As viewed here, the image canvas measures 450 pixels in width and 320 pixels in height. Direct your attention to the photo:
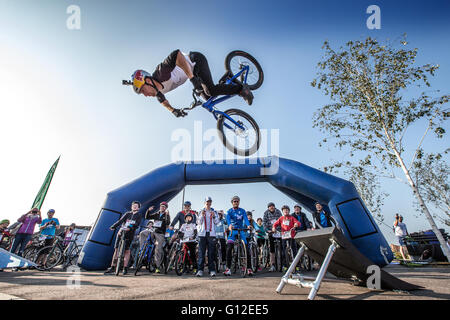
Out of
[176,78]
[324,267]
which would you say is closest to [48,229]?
[176,78]

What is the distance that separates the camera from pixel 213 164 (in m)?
7.89

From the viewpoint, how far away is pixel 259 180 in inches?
320

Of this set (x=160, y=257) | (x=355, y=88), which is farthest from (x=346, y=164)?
(x=160, y=257)

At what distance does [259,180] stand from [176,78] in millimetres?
4624

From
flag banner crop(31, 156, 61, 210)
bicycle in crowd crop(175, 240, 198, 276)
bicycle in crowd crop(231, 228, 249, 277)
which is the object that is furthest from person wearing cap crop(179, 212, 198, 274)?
flag banner crop(31, 156, 61, 210)

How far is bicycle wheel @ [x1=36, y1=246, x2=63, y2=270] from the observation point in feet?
21.2

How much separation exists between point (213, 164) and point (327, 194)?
382 cm

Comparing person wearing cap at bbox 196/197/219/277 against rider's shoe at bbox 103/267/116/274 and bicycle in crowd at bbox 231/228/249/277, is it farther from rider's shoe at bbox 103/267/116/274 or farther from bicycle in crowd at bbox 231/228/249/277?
rider's shoe at bbox 103/267/116/274

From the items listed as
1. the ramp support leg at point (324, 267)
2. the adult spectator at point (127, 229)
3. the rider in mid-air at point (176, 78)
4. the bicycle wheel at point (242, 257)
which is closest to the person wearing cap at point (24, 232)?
the adult spectator at point (127, 229)

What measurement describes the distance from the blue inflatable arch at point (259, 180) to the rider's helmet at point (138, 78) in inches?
140
